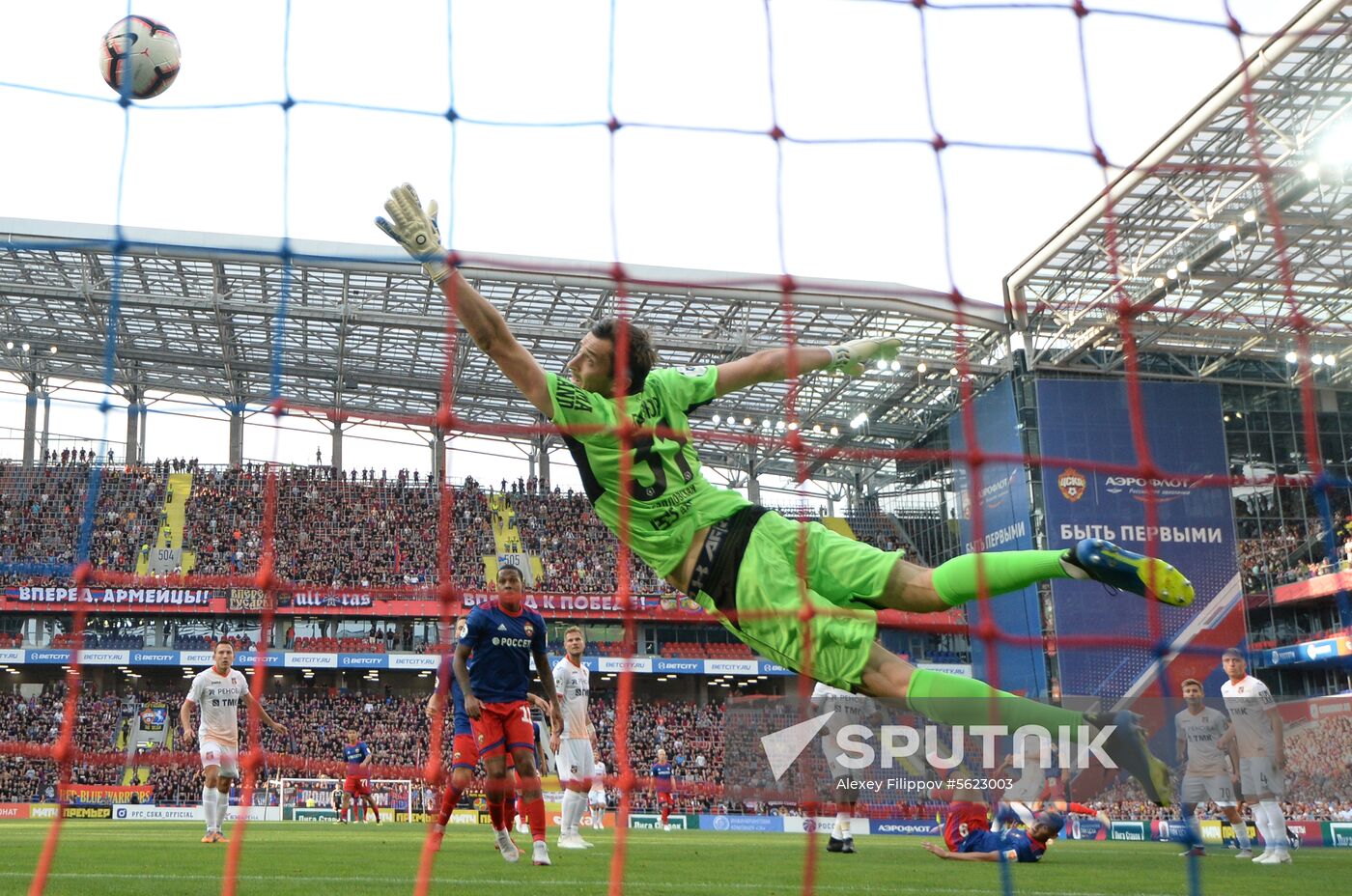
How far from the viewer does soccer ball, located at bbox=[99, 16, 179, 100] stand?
6609 millimetres

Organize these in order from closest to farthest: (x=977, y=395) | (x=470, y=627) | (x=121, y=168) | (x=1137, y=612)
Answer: (x=121, y=168), (x=470, y=627), (x=1137, y=612), (x=977, y=395)

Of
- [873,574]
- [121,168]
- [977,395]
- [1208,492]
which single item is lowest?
[873,574]

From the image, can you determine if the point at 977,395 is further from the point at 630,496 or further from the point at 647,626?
the point at 630,496

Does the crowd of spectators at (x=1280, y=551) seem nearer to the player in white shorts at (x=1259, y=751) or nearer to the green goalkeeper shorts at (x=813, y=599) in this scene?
→ the player in white shorts at (x=1259, y=751)

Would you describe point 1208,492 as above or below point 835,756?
above

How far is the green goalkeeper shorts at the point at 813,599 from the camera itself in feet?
13.5

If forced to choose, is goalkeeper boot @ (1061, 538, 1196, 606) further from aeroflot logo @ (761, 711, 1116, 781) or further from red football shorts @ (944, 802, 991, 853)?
aeroflot logo @ (761, 711, 1116, 781)

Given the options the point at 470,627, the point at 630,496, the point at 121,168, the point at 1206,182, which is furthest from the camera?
the point at 1206,182

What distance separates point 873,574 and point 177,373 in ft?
108

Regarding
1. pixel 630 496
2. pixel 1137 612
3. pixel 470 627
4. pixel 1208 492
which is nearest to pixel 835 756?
pixel 1137 612

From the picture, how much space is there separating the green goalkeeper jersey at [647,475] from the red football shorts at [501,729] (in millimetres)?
→ 3775

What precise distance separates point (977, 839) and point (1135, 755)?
5.93 meters

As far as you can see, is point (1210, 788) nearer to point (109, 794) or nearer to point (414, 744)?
point (109, 794)

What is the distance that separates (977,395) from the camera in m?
32.7
